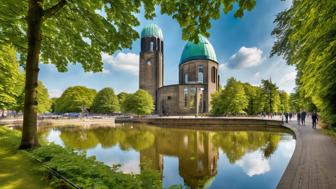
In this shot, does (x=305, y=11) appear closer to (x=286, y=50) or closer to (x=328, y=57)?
(x=328, y=57)

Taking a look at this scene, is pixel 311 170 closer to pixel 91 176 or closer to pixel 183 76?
pixel 91 176

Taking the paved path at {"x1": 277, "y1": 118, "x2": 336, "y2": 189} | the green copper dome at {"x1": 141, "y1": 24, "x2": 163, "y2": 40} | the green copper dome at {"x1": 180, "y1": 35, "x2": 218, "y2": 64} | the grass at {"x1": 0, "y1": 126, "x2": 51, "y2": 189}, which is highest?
the green copper dome at {"x1": 141, "y1": 24, "x2": 163, "y2": 40}

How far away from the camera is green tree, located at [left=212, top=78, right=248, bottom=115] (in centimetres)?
4312

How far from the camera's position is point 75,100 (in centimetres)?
6675

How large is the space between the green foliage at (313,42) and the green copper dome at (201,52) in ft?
163

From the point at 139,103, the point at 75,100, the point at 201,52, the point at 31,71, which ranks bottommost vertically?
the point at 139,103

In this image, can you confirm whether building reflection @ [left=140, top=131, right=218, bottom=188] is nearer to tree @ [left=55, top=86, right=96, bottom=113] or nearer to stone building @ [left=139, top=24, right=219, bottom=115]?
stone building @ [left=139, top=24, right=219, bottom=115]

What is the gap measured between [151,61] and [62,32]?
62769 millimetres

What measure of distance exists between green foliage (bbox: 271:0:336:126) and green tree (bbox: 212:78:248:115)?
28317 mm

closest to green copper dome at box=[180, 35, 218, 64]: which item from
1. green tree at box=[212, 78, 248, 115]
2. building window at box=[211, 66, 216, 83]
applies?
building window at box=[211, 66, 216, 83]

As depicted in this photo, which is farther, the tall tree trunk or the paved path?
the tall tree trunk

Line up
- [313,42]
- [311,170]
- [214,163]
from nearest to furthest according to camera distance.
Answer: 1. [313,42]
2. [311,170]
3. [214,163]

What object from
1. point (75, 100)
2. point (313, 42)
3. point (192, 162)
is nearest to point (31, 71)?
point (313, 42)

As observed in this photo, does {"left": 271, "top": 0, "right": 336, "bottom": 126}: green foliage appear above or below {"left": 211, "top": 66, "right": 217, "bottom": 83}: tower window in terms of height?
below
